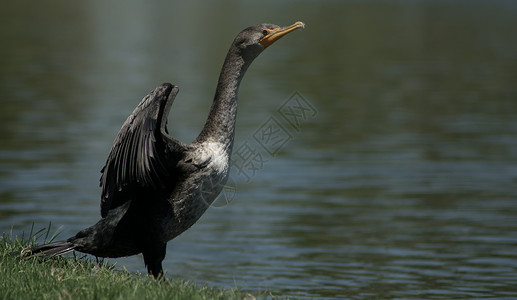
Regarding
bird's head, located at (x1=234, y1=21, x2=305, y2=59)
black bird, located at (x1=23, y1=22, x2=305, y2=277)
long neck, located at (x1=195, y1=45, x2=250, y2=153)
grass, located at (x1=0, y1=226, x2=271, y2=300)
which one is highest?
bird's head, located at (x1=234, y1=21, x2=305, y2=59)

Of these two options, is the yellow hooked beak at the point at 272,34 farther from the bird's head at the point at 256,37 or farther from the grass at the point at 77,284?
the grass at the point at 77,284

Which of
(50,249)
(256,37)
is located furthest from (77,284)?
(256,37)

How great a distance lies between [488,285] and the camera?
10.7 m

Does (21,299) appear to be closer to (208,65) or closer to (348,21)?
(208,65)

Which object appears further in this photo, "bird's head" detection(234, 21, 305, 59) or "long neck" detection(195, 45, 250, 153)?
"bird's head" detection(234, 21, 305, 59)

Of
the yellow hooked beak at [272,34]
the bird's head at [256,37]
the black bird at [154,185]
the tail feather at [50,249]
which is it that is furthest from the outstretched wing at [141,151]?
the yellow hooked beak at [272,34]

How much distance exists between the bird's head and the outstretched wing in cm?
89

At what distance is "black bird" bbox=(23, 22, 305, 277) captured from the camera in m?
6.82

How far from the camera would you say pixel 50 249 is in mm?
7227

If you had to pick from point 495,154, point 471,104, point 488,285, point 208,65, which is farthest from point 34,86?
point 488,285

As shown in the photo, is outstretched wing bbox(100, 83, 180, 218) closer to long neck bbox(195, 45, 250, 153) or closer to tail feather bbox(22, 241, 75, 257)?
long neck bbox(195, 45, 250, 153)

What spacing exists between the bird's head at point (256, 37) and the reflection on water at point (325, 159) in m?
3.50

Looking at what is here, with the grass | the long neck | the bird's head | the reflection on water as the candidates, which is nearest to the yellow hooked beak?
the bird's head

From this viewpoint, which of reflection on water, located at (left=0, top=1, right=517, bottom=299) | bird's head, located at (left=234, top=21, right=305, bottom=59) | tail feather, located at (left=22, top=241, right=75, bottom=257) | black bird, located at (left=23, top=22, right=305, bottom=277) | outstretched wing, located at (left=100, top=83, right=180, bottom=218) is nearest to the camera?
outstretched wing, located at (left=100, top=83, right=180, bottom=218)
